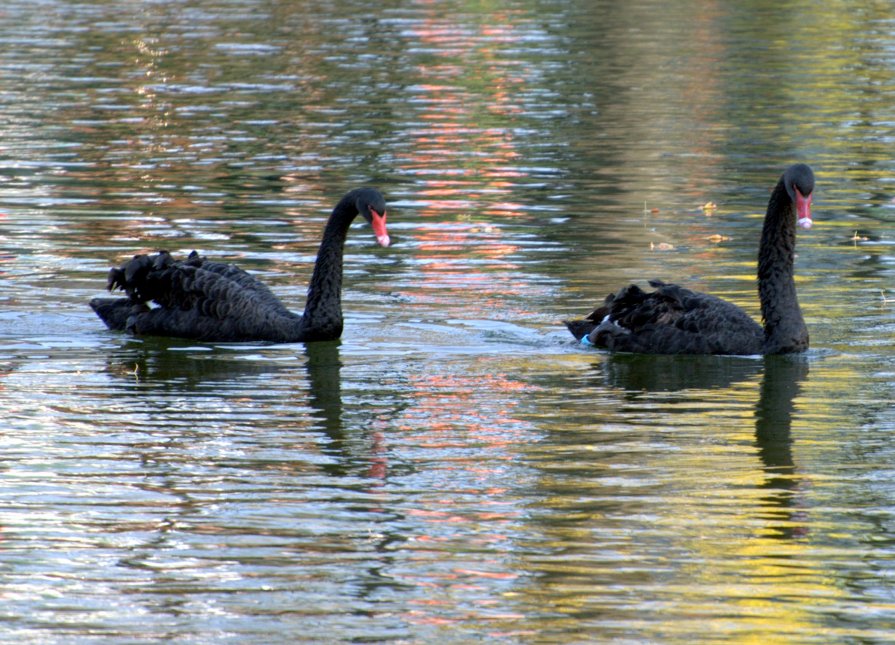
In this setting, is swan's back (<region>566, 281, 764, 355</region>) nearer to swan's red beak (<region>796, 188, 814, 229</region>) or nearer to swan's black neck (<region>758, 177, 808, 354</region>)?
swan's black neck (<region>758, 177, 808, 354</region>)

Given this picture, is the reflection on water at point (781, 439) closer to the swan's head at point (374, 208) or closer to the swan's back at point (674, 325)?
the swan's back at point (674, 325)

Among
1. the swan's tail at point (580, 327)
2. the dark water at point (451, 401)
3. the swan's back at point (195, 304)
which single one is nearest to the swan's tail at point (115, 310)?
the swan's back at point (195, 304)

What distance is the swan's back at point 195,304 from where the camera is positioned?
487 inches

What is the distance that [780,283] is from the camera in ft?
38.7

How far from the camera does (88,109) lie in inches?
1096

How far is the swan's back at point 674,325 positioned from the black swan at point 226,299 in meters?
1.73

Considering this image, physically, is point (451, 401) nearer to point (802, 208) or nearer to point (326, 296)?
point (326, 296)

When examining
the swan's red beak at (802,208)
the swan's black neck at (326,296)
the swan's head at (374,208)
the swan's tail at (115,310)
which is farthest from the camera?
the swan's tail at (115,310)

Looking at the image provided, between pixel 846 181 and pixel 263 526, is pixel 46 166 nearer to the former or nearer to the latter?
pixel 846 181

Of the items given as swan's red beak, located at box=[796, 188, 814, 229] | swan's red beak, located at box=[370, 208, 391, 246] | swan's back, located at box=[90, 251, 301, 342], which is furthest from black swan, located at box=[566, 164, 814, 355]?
swan's back, located at box=[90, 251, 301, 342]

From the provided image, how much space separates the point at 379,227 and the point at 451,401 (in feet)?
5.67

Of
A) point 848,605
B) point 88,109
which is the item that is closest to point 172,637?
point 848,605

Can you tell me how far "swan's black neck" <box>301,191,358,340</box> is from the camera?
39.9 feet

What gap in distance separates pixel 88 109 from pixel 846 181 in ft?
42.5
